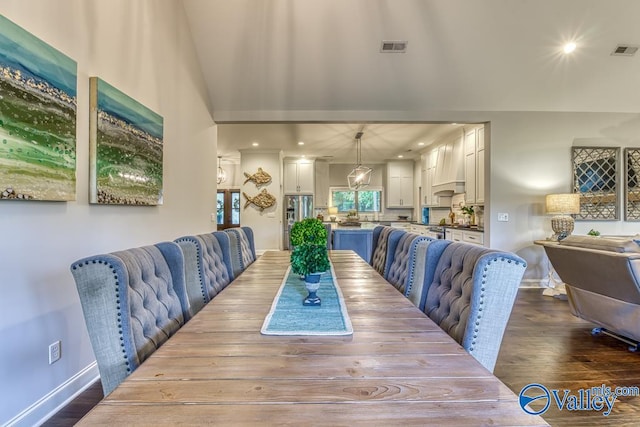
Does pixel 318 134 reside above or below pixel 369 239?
above

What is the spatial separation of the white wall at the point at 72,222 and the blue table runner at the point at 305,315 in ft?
4.39

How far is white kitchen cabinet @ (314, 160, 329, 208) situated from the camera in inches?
367

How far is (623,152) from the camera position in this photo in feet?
15.5

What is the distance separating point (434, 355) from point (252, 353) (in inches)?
22.2

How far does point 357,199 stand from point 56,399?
8360 millimetres

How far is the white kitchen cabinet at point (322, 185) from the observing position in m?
9.31

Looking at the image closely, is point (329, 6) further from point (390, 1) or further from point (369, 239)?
point (369, 239)

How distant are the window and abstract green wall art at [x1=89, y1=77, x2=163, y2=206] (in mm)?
7041

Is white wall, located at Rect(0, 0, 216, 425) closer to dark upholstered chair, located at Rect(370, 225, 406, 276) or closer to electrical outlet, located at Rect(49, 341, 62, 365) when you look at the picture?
electrical outlet, located at Rect(49, 341, 62, 365)

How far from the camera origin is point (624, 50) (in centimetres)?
383

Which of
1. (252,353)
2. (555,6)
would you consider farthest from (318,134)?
(252,353)

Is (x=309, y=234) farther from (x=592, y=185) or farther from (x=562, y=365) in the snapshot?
(x=592, y=185)

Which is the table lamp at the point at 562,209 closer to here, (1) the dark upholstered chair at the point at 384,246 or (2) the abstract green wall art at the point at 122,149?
(1) the dark upholstered chair at the point at 384,246

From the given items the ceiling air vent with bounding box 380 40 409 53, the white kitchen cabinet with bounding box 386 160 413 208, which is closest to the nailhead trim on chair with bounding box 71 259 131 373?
the ceiling air vent with bounding box 380 40 409 53
